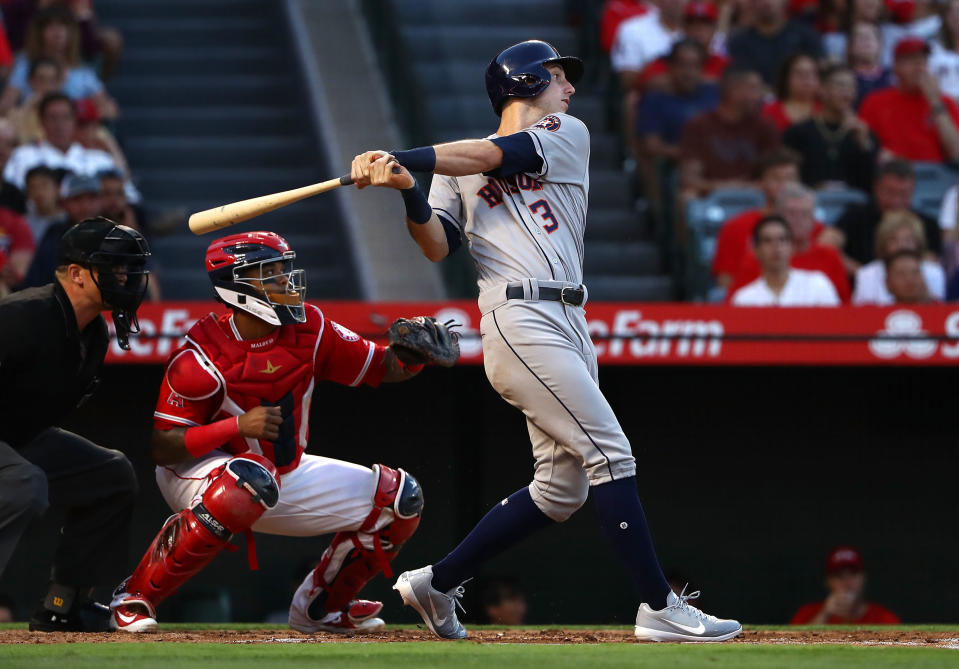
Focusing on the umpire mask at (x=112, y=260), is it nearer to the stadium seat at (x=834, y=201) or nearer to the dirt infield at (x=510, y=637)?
the dirt infield at (x=510, y=637)

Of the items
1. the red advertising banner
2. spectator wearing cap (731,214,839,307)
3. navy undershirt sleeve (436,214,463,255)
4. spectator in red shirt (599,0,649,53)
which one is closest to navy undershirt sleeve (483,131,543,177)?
navy undershirt sleeve (436,214,463,255)

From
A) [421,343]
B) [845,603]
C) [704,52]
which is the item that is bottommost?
[845,603]

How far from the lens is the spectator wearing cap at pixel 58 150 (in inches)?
297

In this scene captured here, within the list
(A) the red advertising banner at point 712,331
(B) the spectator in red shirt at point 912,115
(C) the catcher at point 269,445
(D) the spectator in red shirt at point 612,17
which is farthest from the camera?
(D) the spectator in red shirt at point 612,17

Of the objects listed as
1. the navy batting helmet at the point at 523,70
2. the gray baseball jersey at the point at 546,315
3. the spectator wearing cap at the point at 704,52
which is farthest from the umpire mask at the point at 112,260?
the spectator wearing cap at the point at 704,52

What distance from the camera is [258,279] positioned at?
4492 mm

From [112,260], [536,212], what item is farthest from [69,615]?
[536,212]

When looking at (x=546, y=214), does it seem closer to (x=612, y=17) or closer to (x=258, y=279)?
(x=258, y=279)

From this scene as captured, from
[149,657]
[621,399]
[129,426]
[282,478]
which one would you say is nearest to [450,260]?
[621,399]

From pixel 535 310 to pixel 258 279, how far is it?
889 mm

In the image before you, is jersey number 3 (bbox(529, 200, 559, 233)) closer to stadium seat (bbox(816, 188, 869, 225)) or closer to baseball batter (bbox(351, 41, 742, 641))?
baseball batter (bbox(351, 41, 742, 641))

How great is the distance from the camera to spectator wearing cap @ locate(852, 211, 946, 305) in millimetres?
6887

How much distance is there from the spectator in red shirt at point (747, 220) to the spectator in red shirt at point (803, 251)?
110mm

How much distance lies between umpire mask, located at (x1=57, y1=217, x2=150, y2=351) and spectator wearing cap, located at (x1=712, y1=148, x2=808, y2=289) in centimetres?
340
